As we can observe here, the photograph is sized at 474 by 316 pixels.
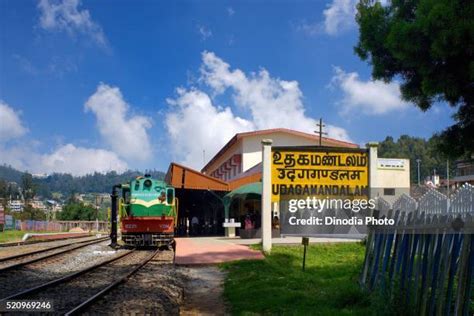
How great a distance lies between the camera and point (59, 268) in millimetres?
14695

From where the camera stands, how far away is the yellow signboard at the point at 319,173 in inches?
666

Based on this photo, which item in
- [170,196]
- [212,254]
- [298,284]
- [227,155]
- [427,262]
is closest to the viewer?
[427,262]

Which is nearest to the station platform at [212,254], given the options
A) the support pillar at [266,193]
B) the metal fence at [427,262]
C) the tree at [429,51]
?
the support pillar at [266,193]

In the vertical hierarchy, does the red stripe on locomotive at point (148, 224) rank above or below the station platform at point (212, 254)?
above

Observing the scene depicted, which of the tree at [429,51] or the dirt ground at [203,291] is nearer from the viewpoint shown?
the tree at [429,51]

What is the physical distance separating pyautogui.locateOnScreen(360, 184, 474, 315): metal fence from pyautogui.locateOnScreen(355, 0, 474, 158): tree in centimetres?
163

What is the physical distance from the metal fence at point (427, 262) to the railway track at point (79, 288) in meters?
4.49

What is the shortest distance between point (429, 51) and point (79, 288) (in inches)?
312

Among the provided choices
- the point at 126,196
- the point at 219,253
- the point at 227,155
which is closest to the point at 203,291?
the point at 219,253

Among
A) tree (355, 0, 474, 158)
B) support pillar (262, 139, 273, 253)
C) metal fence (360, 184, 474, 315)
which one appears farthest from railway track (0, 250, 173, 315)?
tree (355, 0, 474, 158)

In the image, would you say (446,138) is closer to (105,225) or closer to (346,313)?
(346,313)

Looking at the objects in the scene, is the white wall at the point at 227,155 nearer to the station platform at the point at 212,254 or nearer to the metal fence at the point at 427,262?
the station platform at the point at 212,254

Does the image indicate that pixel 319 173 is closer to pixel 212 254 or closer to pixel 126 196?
pixel 212 254

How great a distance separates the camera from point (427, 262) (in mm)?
5805
